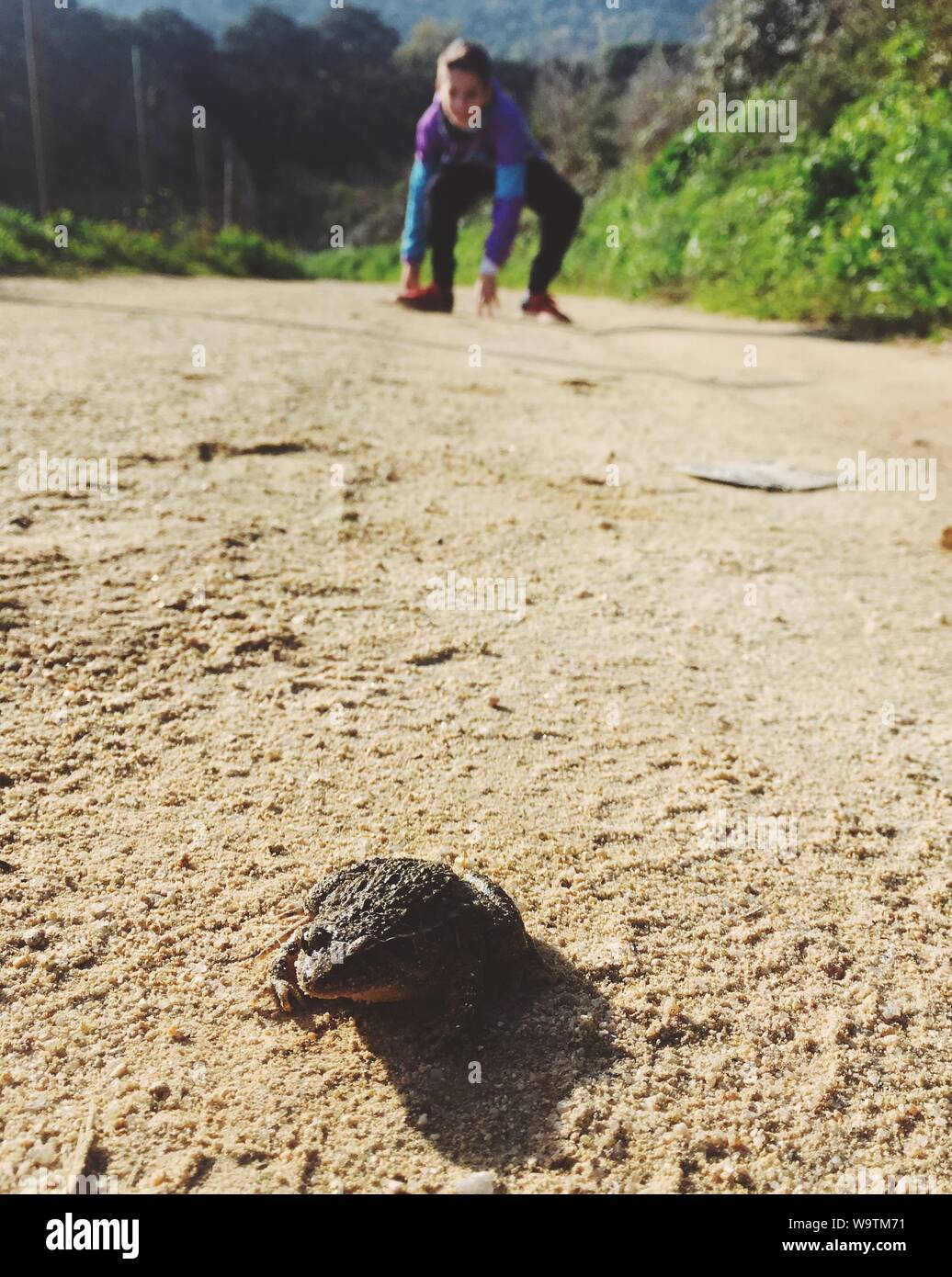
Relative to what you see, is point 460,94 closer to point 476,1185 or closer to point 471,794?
point 471,794

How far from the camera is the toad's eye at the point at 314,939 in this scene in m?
1.68

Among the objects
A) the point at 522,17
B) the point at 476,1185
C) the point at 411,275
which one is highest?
the point at 522,17

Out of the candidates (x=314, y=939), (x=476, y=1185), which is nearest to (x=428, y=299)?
(x=314, y=939)

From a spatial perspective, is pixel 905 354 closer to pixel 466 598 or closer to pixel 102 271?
pixel 466 598

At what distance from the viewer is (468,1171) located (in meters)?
1.45

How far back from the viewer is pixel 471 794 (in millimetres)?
2355

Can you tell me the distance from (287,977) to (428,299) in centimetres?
611

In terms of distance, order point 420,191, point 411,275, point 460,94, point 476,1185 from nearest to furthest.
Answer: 1. point 476,1185
2. point 460,94
3. point 420,191
4. point 411,275

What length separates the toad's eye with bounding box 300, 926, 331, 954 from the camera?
66.2 inches

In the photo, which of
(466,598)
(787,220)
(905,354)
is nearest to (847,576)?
(466,598)

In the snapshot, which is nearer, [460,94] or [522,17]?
[460,94]

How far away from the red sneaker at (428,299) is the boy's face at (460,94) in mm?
1126

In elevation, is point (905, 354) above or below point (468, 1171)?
above
